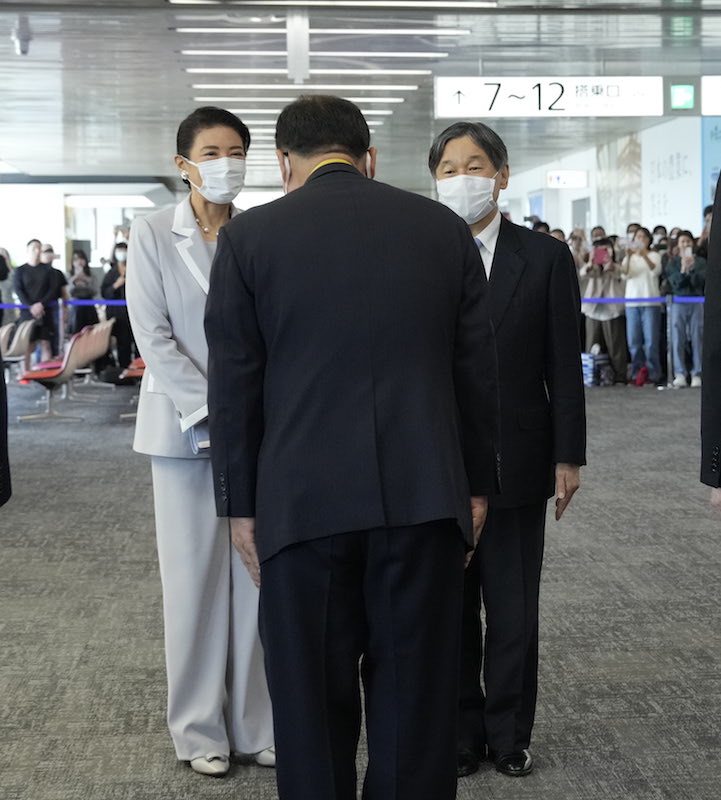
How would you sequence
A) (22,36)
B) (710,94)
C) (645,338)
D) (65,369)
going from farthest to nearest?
(645,338), (710,94), (22,36), (65,369)

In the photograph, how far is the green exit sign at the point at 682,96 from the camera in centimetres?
1223

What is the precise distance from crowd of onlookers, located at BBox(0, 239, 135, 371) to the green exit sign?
705 cm

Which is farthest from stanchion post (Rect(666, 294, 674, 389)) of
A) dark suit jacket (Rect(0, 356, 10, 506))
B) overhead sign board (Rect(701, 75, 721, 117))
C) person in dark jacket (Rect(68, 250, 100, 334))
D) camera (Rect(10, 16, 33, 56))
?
dark suit jacket (Rect(0, 356, 10, 506))

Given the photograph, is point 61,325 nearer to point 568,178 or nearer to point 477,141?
point 568,178

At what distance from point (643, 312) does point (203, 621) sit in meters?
11.7

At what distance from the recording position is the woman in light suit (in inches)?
120

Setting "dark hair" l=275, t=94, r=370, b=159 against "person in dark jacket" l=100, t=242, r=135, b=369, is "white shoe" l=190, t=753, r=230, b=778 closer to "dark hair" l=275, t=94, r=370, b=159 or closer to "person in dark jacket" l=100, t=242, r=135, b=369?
"dark hair" l=275, t=94, r=370, b=159

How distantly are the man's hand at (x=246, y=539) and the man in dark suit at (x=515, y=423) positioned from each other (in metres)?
0.99

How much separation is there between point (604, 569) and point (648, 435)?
4479mm

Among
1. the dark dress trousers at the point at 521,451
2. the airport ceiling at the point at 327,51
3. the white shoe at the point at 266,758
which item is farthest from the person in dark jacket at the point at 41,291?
the dark dress trousers at the point at 521,451

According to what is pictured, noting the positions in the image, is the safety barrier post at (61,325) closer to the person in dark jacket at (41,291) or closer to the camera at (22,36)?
the person in dark jacket at (41,291)

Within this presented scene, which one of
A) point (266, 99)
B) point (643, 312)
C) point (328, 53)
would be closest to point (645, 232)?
point (643, 312)

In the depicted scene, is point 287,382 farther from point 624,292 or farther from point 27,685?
point 624,292

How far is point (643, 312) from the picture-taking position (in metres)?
14.1
